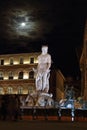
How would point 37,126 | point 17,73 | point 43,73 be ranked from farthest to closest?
point 17,73 → point 43,73 → point 37,126

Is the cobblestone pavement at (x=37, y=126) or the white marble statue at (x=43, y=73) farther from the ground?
the white marble statue at (x=43, y=73)

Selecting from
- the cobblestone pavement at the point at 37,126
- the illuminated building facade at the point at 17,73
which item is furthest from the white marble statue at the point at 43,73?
the illuminated building facade at the point at 17,73

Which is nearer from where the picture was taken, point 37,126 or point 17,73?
point 37,126

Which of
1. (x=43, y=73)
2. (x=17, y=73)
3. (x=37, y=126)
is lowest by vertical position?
(x=37, y=126)

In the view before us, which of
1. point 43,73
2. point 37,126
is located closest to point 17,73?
point 43,73

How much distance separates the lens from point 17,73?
9075cm

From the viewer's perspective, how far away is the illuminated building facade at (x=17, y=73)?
89.4 meters

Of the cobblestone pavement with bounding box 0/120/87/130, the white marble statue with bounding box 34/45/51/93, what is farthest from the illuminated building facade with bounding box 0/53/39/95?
the cobblestone pavement with bounding box 0/120/87/130

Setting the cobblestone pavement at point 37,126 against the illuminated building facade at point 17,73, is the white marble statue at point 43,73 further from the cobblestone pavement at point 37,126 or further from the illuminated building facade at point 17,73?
the illuminated building facade at point 17,73

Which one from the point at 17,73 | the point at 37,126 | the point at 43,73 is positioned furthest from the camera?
the point at 17,73

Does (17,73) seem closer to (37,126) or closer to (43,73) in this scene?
(43,73)

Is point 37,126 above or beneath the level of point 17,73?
beneath

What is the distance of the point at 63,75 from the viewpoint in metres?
118

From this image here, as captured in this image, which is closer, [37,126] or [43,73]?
[37,126]
